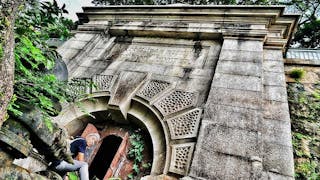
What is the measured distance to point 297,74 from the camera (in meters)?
5.19

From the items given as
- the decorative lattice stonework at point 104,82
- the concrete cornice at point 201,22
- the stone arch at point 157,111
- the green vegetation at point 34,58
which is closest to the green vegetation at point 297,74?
the concrete cornice at point 201,22

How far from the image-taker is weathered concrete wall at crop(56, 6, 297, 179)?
3.13 m

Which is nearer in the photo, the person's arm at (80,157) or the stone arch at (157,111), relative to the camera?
the stone arch at (157,111)

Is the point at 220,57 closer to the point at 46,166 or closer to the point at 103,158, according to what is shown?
the point at 103,158

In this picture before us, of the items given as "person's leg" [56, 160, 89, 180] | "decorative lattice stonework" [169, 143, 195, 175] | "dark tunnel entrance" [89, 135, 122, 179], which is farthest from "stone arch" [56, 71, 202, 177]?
"person's leg" [56, 160, 89, 180]

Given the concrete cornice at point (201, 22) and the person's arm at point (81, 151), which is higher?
the concrete cornice at point (201, 22)

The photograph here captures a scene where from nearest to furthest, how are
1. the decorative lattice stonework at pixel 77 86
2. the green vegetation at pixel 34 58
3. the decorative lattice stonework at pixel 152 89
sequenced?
1. the green vegetation at pixel 34 58
2. the decorative lattice stonework at pixel 77 86
3. the decorative lattice stonework at pixel 152 89

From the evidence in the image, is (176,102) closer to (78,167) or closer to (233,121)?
(233,121)

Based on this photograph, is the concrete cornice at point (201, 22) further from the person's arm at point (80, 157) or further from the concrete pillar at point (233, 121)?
the person's arm at point (80, 157)

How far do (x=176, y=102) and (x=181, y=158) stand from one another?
3.86ft

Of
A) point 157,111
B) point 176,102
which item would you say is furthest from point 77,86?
point 176,102

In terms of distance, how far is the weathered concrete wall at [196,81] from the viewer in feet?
10.3

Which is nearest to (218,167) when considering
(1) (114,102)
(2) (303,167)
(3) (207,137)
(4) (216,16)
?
(3) (207,137)

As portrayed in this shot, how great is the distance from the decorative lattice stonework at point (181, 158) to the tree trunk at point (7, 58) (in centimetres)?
237
